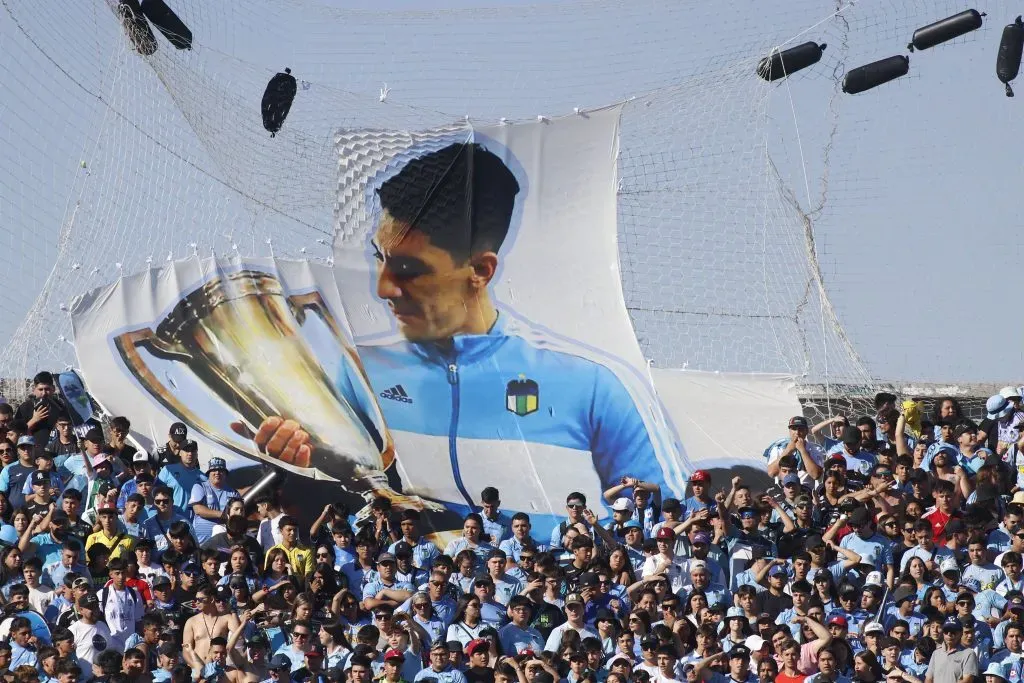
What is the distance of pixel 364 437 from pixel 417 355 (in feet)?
3.35

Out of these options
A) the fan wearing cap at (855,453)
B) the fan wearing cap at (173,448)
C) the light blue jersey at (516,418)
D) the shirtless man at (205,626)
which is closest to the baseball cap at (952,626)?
the fan wearing cap at (855,453)

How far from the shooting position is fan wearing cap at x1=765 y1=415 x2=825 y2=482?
1599cm

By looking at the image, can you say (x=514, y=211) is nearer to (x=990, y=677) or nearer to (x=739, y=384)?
(x=739, y=384)

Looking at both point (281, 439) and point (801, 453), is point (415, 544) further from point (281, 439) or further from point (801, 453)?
point (801, 453)

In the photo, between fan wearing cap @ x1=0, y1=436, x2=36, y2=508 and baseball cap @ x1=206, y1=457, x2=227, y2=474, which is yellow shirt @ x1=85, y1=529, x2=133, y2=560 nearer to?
fan wearing cap @ x1=0, y1=436, x2=36, y2=508

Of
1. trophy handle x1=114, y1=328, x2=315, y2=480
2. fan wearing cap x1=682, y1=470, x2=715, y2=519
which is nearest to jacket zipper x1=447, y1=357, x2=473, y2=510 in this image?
trophy handle x1=114, y1=328, x2=315, y2=480

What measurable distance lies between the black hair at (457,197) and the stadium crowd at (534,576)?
317 centimetres

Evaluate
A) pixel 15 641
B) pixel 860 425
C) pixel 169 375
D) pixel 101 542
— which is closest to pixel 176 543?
pixel 101 542

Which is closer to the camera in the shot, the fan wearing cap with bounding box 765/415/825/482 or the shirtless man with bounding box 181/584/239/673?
the shirtless man with bounding box 181/584/239/673

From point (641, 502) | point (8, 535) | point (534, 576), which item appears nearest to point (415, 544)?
point (534, 576)

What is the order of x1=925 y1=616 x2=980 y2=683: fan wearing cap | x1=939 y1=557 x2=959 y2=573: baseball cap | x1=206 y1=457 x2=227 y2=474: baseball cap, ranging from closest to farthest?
1. x1=925 y1=616 x2=980 y2=683: fan wearing cap
2. x1=939 y1=557 x2=959 y2=573: baseball cap
3. x1=206 y1=457 x2=227 y2=474: baseball cap

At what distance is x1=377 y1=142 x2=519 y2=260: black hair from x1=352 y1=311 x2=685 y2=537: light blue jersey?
0.89m

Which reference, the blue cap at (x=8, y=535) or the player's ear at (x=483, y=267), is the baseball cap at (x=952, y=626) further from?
the blue cap at (x=8, y=535)

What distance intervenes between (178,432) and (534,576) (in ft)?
12.1
